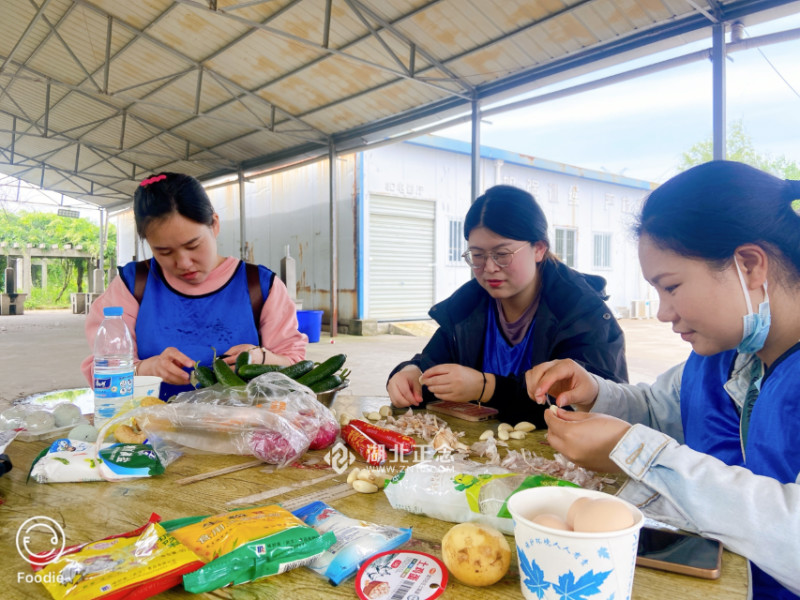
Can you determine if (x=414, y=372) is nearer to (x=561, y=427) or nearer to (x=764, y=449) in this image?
(x=561, y=427)

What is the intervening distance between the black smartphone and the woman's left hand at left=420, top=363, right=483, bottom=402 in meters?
0.96

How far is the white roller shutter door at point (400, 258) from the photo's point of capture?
12133mm

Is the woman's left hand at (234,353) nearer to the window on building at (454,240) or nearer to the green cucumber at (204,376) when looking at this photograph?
the green cucumber at (204,376)

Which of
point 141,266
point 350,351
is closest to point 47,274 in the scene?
point 350,351

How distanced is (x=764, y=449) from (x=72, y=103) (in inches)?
585

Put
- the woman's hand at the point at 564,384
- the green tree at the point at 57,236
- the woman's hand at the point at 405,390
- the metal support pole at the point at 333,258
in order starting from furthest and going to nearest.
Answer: the green tree at the point at 57,236 → the metal support pole at the point at 333,258 → the woman's hand at the point at 405,390 → the woman's hand at the point at 564,384

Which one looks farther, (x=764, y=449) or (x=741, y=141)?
(x=741, y=141)

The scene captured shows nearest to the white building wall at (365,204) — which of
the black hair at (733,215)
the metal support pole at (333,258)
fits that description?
the metal support pole at (333,258)

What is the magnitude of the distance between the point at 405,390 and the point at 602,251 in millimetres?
16445

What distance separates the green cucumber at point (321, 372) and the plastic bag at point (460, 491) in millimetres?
806

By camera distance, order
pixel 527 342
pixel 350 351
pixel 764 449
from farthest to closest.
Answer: pixel 350 351 → pixel 527 342 → pixel 764 449

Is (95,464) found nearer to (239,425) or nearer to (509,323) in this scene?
(239,425)

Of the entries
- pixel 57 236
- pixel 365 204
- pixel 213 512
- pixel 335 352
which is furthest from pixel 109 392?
pixel 57 236

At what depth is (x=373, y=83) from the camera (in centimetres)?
804
